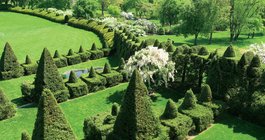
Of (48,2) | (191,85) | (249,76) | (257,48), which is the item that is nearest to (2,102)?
(191,85)

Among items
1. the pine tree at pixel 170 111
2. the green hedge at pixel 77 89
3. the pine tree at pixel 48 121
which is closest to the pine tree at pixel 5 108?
the green hedge at pixel 77 89

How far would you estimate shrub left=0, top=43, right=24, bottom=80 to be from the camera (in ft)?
107

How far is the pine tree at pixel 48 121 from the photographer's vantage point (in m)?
13.2

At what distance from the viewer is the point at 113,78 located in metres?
30.8

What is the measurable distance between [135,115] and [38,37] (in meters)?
48.4

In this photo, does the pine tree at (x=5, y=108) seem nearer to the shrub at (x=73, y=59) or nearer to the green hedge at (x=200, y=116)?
the green hedge at (x=200, y=116)

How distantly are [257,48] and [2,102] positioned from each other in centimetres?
2685

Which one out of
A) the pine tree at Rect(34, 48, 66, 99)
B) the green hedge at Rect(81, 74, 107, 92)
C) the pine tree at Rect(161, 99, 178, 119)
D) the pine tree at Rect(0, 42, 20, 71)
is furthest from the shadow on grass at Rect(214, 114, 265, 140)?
the pine tree at Rect(0, 42, 20, 71)

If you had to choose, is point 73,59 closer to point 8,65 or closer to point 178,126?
point 8,65

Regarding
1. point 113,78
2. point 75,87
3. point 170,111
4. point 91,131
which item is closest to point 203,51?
point 113,78

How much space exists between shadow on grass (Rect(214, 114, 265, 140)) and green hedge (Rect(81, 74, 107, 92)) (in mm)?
12917

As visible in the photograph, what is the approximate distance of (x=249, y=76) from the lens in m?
23.0

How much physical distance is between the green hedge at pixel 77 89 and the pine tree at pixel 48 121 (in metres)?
14.2

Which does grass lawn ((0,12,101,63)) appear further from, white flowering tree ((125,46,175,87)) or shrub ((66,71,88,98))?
white flowering tree ((125,46,175,87))
